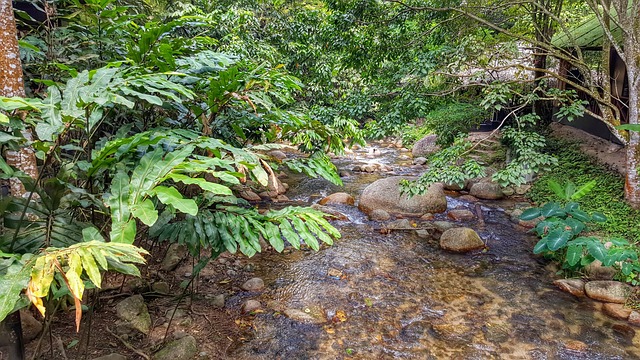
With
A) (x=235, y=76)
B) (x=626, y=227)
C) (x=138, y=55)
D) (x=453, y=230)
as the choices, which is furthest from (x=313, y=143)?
(x=626, y=227)

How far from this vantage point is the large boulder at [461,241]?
5.16m

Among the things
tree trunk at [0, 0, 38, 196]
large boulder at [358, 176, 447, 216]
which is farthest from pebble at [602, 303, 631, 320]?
tree trunk at [0, 0, 38, 196]

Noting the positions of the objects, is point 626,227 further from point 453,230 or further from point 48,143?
point 48,143

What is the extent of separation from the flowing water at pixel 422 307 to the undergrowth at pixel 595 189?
1060 millimetres

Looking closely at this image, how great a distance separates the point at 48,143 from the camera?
4.92 feet

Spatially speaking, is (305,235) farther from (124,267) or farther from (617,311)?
(617,311)

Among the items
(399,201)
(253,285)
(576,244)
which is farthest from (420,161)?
(253,285)

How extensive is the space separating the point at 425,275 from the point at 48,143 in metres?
4.11

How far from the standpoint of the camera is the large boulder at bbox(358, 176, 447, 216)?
660cm

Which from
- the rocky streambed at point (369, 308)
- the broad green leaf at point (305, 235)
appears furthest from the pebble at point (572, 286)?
the broad green leaf at point (305, 235)

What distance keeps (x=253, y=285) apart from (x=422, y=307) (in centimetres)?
181

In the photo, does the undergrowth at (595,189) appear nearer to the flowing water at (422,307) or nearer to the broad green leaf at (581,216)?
the broad green leaf at (581,216)

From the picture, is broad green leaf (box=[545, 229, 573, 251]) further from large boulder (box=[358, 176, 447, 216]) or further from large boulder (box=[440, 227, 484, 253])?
large boulder (box=[358, 176, 447, 216])

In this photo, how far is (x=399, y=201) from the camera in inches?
263
